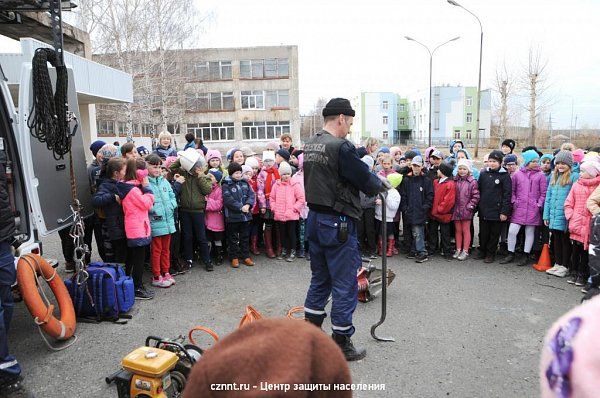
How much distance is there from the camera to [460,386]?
11.8 feet

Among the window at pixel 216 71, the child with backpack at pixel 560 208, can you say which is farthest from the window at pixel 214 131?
the child with backpack at pixel 560 208

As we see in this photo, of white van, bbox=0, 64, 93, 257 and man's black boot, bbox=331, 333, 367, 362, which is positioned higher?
white van, bbox=0, 64, 93, 257

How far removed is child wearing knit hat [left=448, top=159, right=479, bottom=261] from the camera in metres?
7.29

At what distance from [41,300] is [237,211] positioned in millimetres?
3275

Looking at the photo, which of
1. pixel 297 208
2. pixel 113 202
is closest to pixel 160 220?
pixel 113 202

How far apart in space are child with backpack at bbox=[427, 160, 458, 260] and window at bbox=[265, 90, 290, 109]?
132 feet

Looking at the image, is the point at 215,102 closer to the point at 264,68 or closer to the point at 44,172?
the point at 264,68

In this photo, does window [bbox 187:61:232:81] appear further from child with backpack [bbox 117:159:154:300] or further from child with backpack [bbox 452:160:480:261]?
child with backpack [bbox 117:159:154:300]

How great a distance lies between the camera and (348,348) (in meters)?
4.03

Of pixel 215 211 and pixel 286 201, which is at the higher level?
pixel 286 201

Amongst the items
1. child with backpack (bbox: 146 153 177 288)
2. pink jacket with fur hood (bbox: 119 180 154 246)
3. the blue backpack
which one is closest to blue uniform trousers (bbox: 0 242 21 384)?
the blue backpack

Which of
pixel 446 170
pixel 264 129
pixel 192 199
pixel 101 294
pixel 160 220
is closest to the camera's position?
pixel 101 294

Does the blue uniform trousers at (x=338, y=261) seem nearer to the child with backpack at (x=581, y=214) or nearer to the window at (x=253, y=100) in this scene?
the child with backpack at (x=581, y=214)

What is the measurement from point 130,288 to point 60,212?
1.19 metres
